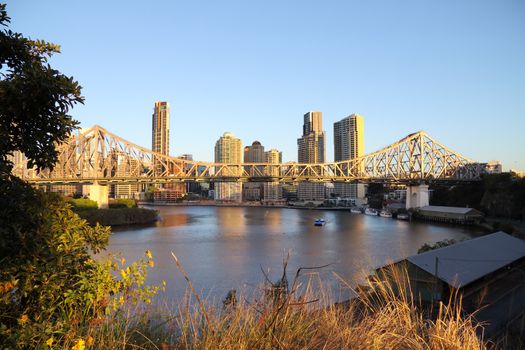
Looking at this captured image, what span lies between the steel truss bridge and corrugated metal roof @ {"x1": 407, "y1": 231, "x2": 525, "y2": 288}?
35792 millimetres

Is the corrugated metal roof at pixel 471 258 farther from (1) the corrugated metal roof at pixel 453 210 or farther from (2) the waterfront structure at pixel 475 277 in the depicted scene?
(1) the corrugated metal roof at pixel 453 210

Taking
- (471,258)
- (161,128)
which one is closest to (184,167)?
(471,258)

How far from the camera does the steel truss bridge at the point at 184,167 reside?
50375 millimetres

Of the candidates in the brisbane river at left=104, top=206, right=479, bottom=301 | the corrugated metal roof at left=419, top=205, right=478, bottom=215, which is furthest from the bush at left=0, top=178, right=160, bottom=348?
the corrugated metal roof at left=419, top=205, right=478, bottom=215

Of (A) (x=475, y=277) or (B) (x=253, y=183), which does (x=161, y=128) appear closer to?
(B) (x=253, y=183)

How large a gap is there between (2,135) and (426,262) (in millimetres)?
10727

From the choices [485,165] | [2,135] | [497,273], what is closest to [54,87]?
[2,135]

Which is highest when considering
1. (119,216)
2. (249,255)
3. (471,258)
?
(471,258)

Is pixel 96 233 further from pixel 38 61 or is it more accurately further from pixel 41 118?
pixel 38 61

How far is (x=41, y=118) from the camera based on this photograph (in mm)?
3059

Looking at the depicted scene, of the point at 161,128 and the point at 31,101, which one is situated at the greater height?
the point at 161,128

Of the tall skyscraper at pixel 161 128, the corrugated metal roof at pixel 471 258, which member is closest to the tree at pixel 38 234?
the corrugated metal roof at pixel 471 258

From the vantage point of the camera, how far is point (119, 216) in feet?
141

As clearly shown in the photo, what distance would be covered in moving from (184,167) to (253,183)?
2459 inches
